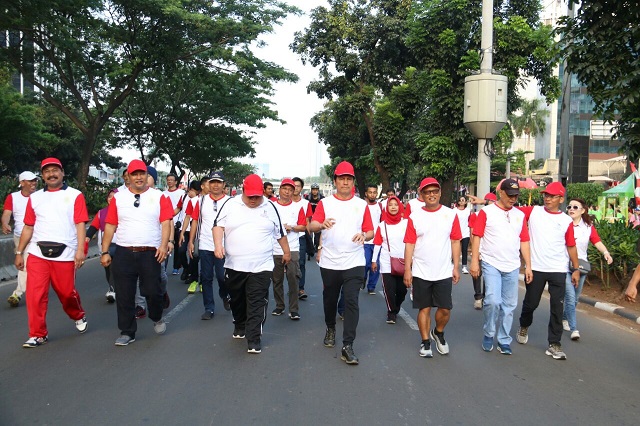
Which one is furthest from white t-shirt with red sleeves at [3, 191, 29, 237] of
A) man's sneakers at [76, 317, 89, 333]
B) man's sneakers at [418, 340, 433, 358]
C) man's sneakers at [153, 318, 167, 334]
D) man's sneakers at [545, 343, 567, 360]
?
man's sneakers at [545, 343, 567, 360]

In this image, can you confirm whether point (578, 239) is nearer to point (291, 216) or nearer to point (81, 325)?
point (291, 216)

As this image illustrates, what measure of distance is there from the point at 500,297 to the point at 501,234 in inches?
26.4

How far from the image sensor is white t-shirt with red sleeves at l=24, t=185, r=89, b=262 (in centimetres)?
580

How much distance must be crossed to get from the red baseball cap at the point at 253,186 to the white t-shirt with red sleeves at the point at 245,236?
16cm

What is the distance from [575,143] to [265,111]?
Answer: 15066mm

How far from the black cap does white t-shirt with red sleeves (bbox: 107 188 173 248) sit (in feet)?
11.5

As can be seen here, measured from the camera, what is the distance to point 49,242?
5785 mm

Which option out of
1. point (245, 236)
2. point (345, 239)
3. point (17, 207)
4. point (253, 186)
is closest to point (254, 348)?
point (245, 236)

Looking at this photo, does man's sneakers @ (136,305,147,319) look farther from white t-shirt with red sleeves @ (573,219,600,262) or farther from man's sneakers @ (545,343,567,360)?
white t-shirt with red sleeves @ (573,219,600,262)

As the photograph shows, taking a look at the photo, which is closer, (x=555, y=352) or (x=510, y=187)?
(x=510, y=187)

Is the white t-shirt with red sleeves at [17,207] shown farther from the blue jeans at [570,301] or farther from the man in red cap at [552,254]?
the blue jeans at [570,301]

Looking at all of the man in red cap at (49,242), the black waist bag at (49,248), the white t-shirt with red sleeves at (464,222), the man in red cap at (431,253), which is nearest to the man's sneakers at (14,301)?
the man in red cap at (49,242)

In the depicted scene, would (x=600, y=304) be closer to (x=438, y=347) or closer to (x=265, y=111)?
(x=438, y=347)

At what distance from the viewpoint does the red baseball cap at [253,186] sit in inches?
222
